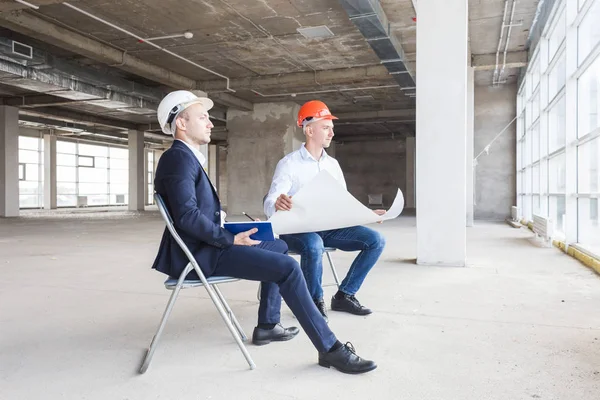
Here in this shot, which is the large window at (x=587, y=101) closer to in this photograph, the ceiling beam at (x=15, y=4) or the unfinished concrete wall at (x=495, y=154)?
the unfinished concrete wall at (x=495, y=154)

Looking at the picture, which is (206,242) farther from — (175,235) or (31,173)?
(31,173)

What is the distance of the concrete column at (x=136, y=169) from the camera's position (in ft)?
75.7

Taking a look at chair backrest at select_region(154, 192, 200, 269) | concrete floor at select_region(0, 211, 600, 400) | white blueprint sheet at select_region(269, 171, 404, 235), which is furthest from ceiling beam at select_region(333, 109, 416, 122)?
chair backrest at select_region(154, 192, 200, 269)

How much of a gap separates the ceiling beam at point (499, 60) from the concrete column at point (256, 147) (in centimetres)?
669

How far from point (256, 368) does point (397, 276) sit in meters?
2.71

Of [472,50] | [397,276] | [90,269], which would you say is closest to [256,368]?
[397,276]

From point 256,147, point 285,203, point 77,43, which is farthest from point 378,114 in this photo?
point 285,203

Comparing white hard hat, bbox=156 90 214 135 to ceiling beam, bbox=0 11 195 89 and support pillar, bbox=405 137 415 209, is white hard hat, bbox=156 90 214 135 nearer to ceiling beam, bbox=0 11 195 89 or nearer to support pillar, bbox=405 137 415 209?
ceiling beam, bbox=0 11 195 89

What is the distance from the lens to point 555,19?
8.36m

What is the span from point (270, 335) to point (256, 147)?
48.7 feet

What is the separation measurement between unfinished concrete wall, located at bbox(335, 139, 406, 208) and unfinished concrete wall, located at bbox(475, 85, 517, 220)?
14.8 meters

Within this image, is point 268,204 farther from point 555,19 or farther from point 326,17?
point 555,19

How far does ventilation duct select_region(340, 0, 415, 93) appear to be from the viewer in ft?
24.3

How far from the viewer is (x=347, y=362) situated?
2281 mm
